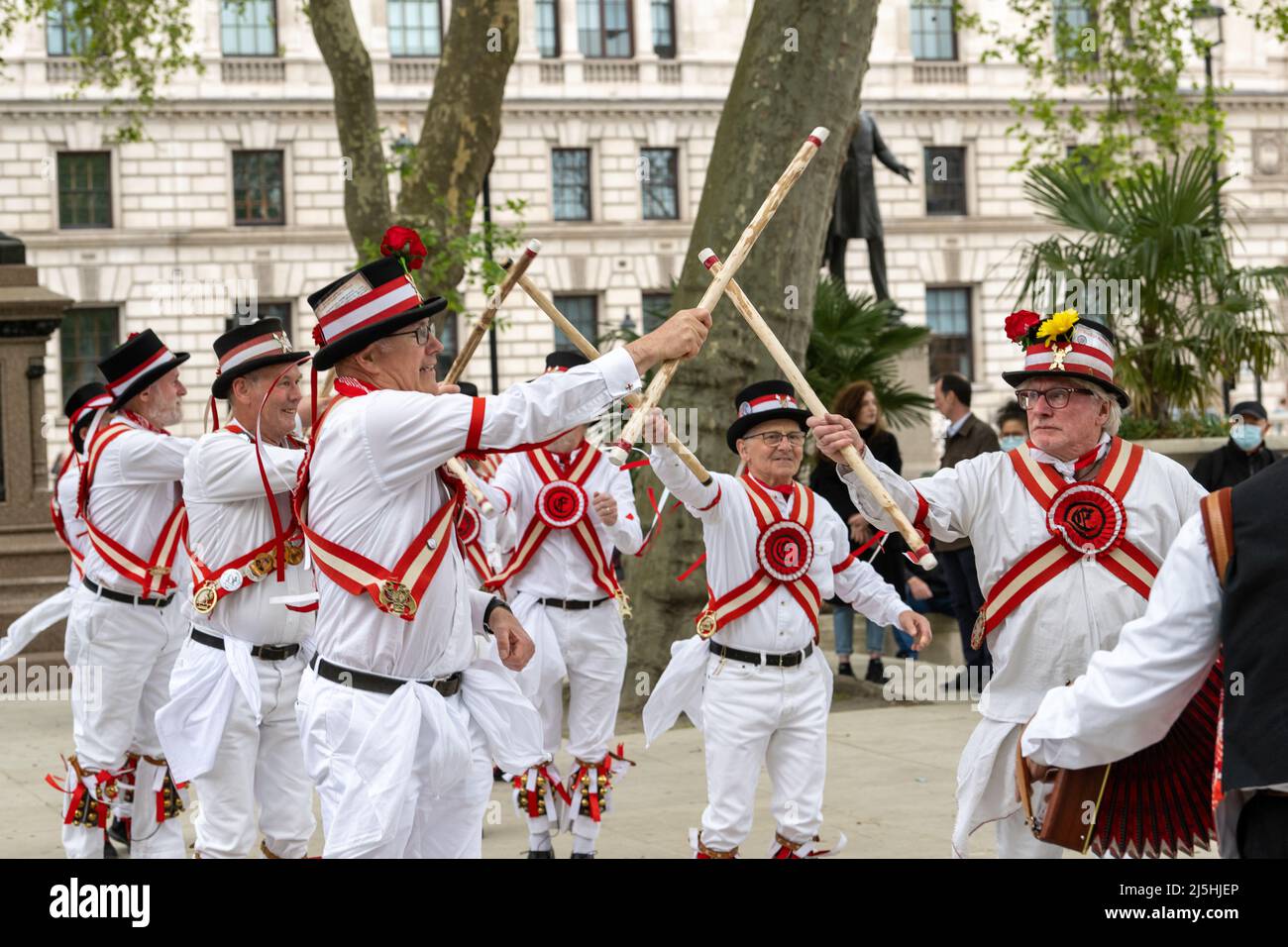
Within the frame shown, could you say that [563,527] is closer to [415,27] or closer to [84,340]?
[84,340]

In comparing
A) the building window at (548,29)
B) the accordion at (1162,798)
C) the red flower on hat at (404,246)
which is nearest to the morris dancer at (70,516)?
the red flower on hat at (404,246)

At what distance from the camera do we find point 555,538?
9.16m

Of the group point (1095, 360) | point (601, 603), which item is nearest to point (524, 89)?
point (601, 603)

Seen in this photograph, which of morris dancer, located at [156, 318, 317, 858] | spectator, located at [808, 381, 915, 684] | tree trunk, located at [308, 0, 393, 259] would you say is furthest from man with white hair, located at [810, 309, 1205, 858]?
tree trunk, located at [308, 0, 393, 259]

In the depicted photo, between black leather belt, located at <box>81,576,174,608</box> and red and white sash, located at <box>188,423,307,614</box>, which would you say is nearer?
red and white sash, located at <box>188,423,307,614</box>

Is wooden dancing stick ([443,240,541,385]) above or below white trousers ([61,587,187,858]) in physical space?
above

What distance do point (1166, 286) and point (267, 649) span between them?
34.2 feet

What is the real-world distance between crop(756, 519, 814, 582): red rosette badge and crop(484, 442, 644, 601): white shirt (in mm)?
1332

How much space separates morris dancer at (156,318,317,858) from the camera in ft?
21.7

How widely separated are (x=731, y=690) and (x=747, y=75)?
653 centimetres

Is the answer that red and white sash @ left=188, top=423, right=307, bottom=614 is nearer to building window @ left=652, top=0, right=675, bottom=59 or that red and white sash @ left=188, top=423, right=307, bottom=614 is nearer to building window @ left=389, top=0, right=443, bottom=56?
building window @ left=389, top=0, right=443, bottom=56

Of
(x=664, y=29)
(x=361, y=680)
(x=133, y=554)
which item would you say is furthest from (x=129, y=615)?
(x=664, y=29)

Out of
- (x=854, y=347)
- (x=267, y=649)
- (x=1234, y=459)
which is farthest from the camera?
(x=854, y=347)
